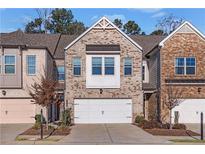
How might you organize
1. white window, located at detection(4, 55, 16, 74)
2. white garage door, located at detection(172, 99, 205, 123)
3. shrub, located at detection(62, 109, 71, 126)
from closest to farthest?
shrub, located at detection(62, 109, 71, 126)
white window, located at detection(4, 55, 16, 74)
white garage door, located at detection(172, 99, 205, 123)

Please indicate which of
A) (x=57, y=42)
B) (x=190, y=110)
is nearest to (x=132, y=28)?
(x=57, y=42)

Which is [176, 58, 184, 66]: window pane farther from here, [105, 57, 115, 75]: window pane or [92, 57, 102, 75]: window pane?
[92, 57, 102, 75]: window pane

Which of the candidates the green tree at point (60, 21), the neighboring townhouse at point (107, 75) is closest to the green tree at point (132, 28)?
the green tree at point (60, 21)

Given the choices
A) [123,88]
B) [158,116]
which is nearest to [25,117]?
[123,88]

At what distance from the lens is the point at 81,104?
3859cm

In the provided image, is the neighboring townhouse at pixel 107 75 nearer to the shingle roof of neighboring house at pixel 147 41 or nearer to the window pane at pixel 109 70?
the window pane at pixel 109 70

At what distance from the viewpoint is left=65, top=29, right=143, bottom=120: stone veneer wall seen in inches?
1517

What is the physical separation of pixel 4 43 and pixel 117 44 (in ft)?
31.4

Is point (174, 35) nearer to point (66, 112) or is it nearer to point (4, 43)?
point (66, 112)

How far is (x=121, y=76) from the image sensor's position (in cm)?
3875

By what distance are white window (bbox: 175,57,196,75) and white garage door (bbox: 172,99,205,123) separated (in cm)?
238

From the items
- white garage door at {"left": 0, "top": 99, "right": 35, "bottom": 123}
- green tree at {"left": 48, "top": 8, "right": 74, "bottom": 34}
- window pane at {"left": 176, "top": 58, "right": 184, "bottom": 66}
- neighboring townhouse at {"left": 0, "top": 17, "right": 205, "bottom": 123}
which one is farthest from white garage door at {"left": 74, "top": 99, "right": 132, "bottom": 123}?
green tree at {"left": 48, "top": 8, "right": 74, "bottom": 34}

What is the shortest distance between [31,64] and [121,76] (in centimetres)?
768

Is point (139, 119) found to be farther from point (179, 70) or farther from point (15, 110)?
point (15, 110)
